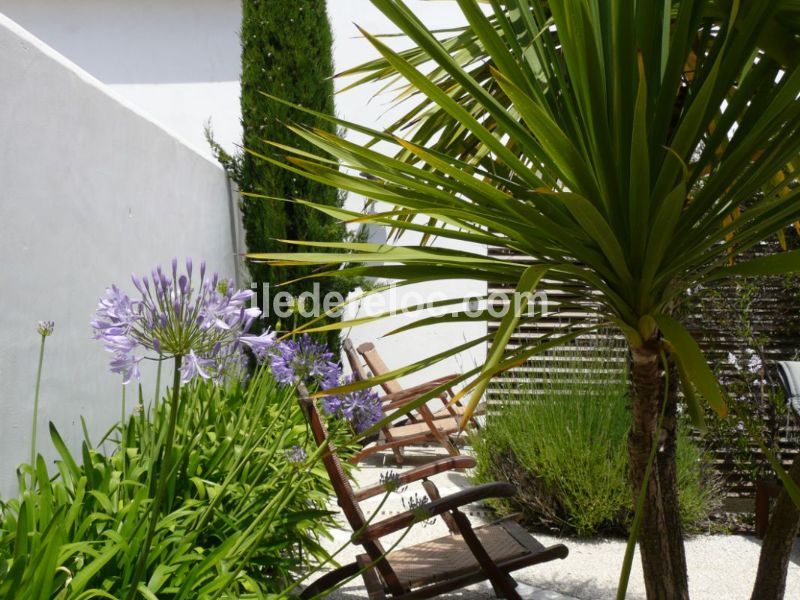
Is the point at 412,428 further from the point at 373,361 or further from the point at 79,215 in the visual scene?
the point at 79,215

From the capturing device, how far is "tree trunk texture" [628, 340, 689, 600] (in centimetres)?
191

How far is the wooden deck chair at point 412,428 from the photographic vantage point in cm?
538

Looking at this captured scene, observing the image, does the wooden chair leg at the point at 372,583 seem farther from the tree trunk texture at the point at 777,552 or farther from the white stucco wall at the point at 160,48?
the white stucco wall at the point at 160,48

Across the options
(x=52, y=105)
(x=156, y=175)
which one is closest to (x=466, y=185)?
(x=52, y=105)

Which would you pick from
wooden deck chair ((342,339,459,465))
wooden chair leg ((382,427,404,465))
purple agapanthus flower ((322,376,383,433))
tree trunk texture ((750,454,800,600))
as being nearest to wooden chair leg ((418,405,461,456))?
wooden deck chair ((342,339,459,465))

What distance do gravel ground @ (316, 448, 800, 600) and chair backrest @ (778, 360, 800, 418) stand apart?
2.48 ft

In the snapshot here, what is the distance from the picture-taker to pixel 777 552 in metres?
2.23

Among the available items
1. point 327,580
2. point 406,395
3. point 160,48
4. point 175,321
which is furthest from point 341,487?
point 160,48

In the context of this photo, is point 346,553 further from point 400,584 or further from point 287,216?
point 287,216

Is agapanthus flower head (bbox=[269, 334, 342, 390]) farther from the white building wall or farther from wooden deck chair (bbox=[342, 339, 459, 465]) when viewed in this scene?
wooden deck chair (bbox=[342, 339, 459, 465])

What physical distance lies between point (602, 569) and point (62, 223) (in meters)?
2.71

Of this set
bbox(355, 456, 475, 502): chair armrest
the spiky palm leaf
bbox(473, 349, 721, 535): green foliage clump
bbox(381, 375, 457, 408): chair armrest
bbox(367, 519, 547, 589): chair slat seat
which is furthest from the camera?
bbox(381, 375, 457, 408): chair armrest

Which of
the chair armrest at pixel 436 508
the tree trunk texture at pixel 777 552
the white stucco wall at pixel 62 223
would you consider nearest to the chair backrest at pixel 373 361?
the white stucco wall at pixel 62 223

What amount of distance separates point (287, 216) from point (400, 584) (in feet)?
12.4
